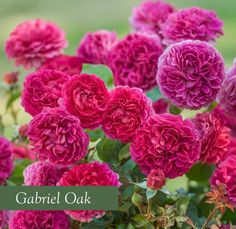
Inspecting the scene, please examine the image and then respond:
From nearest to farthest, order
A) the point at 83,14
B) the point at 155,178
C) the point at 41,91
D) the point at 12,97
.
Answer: the point at 155,178 → the point at 41,91 → the point at 12,97 → the point at 83,14

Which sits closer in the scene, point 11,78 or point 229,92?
point 229,92

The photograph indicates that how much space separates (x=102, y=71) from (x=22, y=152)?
0.36m

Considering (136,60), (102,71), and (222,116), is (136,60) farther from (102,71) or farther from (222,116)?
(222,116)

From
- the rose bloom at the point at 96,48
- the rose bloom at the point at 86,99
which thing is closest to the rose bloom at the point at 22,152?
the rose bloom at the point at 96,48

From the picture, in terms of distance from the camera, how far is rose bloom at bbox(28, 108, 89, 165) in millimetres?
1055

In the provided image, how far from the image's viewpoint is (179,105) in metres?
1.18

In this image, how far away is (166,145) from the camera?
106cm

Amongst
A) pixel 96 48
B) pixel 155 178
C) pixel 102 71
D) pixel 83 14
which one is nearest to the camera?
pixel 155 178

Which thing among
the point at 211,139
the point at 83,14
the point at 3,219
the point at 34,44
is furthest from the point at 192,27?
the point at 83,14

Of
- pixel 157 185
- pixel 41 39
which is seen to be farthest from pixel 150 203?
pixel 41 39

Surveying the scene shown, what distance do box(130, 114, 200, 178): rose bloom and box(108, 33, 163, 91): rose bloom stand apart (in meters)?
0.24

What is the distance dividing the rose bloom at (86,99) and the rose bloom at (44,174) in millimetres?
91

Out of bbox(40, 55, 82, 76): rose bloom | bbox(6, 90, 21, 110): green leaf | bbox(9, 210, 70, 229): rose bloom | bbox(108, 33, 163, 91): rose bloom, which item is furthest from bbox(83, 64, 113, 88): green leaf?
bbox(6, 90, 21, 110): green leaf

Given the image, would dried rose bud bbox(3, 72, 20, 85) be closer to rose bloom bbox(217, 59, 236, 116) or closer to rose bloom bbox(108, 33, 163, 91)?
rose bloom bbox(108, 33, 163, 91)
